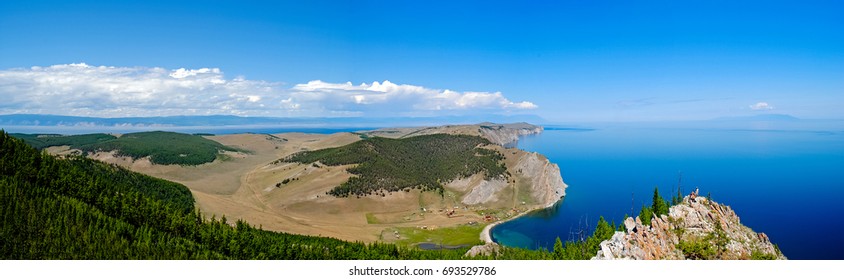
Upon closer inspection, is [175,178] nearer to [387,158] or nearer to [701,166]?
[387,158]

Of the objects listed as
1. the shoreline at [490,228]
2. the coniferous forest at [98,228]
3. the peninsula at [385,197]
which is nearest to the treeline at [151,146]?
the peninsula at [385,197]

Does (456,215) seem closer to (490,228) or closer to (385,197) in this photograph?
(490,228)

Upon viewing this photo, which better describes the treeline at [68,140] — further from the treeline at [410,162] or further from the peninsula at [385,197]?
the treeline at [410,162]

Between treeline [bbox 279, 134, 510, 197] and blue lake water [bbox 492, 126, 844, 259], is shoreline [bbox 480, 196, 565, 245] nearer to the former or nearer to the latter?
blue lake water [bbox 492, 126, 844, 259]

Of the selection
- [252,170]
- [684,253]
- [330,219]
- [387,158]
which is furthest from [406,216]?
[252,170]

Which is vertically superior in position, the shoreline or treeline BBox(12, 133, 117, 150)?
treeline BBox(12, 133, 117, 150)

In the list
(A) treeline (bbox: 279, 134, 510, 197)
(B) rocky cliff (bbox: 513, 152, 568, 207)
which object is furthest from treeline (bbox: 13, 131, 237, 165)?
(B) rocky cliff (bbox: 513, 152, 568, 207)
